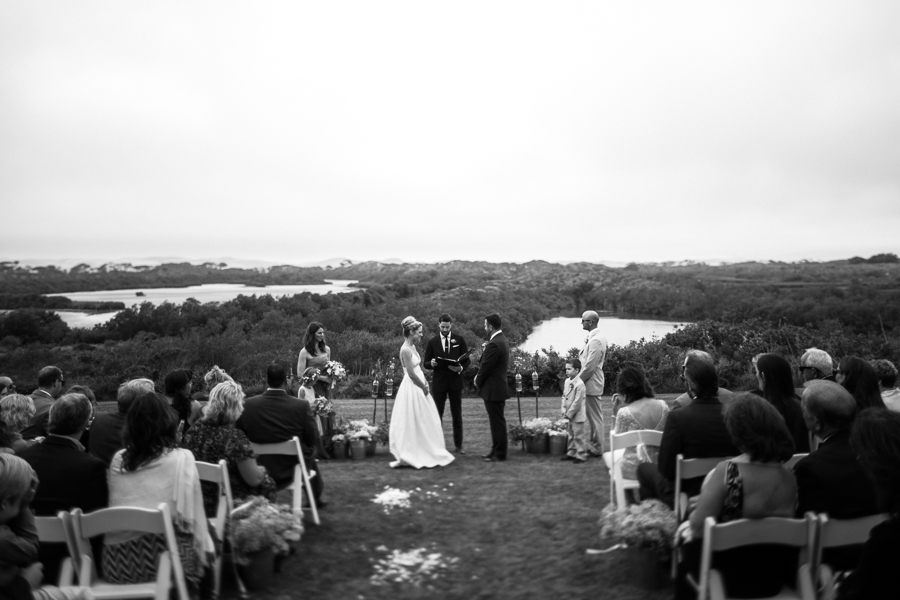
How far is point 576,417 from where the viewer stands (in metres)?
7.93

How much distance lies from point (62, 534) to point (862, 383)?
218 inches

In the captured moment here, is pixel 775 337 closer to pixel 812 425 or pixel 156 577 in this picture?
pixel 812 425

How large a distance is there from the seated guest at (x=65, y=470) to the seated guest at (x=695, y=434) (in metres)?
3.66

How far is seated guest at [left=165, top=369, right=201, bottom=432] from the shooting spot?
19.3 ft

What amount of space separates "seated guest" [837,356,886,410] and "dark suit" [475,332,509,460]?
394 centimetres

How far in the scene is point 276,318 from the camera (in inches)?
1658

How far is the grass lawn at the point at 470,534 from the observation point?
14.2 ft

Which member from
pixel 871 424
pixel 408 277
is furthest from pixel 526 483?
pixel 408 277

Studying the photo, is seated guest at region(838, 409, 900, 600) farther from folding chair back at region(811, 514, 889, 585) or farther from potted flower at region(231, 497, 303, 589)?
potted flower at region(231, 497, 303, 589)

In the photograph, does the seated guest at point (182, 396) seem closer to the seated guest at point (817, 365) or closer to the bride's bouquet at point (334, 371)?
the bride's bouquet at point (334, 371)

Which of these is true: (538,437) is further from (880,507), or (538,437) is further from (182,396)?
(880,507)

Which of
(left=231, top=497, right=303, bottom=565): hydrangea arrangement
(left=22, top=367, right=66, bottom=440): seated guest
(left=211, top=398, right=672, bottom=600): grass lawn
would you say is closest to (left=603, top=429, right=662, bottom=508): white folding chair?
(left=211, top=398, right=672, bottom=600): grass lawn

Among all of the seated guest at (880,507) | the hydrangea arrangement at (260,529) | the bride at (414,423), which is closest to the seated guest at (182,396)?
the hydrangea arrangement at (260,529)

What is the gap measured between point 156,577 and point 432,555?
207cm
